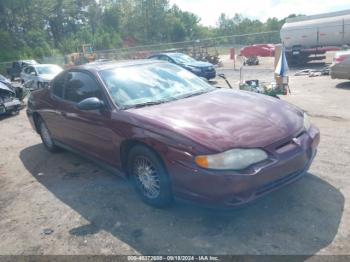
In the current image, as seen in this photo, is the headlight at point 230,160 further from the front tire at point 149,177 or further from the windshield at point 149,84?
the windshield at point 149,84

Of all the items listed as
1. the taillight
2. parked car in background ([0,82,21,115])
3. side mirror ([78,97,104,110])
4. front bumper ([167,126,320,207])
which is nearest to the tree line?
parked car in background ([0,82,21,115])

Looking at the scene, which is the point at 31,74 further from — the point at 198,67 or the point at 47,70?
the point at 198,67

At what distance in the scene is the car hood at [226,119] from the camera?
320 centimetres

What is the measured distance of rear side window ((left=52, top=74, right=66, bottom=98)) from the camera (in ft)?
17.4

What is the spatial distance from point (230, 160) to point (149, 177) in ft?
3.46

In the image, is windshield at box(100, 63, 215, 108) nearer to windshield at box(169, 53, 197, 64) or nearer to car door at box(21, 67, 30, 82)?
windshield at box(169, 53, 197, 64)

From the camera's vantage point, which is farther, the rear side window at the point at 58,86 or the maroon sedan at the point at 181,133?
the rear side window at the point at 58,86

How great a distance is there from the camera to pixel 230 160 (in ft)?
10.0

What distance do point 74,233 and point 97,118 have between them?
1416 mm

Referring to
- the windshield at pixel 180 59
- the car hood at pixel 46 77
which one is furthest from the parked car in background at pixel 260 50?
the car hood at pixel 46 77

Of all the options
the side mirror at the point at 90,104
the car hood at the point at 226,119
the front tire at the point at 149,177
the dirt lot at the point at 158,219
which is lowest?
the dirt lot at the point at 158,219

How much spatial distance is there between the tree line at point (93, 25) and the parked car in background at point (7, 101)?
3392 centimetres

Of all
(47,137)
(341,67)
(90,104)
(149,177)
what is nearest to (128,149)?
(149,177)

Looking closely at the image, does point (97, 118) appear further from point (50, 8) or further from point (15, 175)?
point (50, 8)
